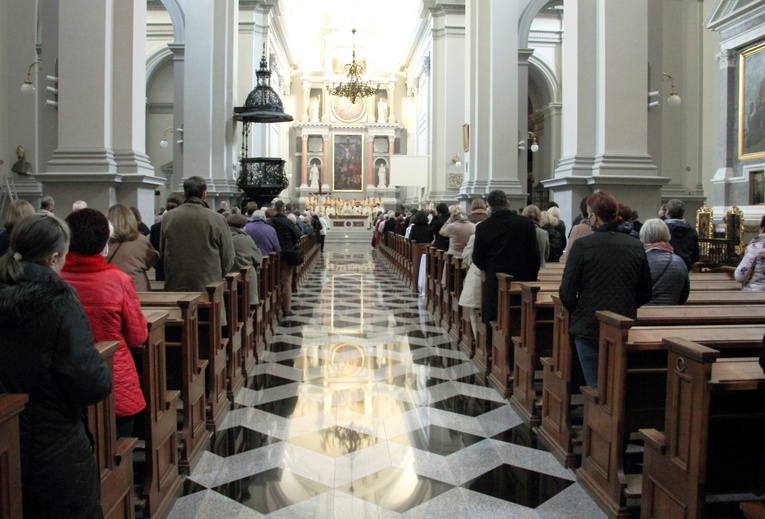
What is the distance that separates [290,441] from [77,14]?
617cm

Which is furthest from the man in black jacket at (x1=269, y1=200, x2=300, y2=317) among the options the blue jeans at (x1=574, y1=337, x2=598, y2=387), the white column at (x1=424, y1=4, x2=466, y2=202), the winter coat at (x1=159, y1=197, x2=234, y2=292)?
the white column at (x1=424, y1=4, x2=466, y2=202)

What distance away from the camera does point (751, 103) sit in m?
16.1

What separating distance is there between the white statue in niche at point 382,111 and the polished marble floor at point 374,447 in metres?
30.0

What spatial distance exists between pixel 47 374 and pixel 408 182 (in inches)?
858

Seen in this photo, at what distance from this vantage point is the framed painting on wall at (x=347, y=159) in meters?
36.8

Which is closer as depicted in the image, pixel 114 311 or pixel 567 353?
pixel 114 311

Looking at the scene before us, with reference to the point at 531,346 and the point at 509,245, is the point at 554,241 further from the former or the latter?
the point at 531,346

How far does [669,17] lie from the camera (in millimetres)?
18781

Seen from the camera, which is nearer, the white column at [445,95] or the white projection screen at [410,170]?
the white column at [445,95]

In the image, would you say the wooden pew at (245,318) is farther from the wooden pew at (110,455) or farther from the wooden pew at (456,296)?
the wooden pew at (110,455)

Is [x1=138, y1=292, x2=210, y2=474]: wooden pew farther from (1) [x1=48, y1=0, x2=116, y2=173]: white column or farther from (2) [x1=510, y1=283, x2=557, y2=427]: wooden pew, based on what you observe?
(1) [x1=48, y1=0, x2=116, y2=173]: white column

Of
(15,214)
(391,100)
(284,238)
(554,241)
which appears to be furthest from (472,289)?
(391,100)

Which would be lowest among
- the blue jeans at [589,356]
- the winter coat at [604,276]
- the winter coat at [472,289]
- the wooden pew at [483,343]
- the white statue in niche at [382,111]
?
the wooden pew at [483,343]

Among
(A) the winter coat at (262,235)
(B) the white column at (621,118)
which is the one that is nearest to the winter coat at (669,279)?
(B) the white column at (621,118)
